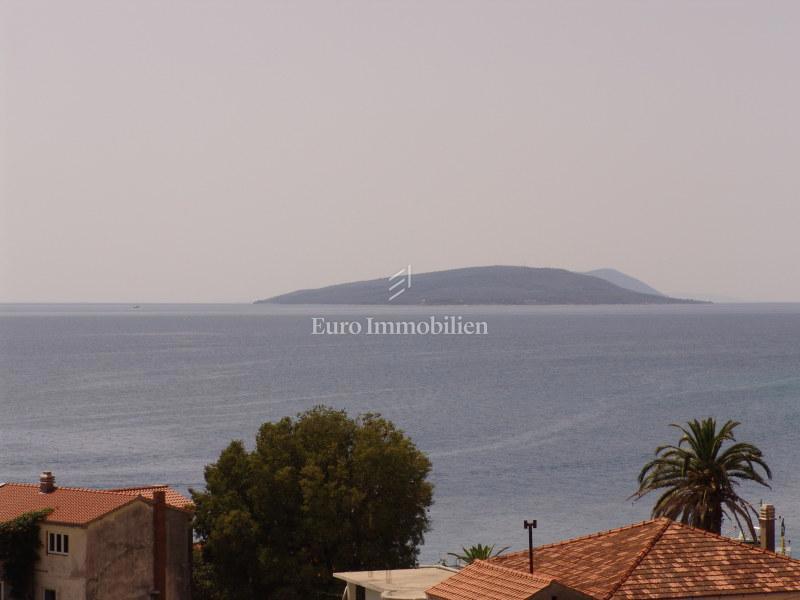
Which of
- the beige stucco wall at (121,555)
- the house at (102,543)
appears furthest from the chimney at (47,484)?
the beige stucco wall at (121,555)

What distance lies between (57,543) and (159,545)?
4.17 m

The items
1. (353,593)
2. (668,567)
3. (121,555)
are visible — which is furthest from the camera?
(121,555)

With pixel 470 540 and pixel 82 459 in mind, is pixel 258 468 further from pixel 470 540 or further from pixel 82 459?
pixel 82 459

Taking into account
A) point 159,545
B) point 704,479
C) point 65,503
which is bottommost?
point 159,545

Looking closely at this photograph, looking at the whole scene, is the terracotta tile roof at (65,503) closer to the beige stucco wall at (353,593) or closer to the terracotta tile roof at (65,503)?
the terracotta tile roof at (65,503)

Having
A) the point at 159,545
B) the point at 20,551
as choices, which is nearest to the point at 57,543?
the point at 20,551

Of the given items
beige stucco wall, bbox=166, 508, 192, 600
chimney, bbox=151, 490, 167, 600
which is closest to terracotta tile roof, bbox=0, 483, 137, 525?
chimney, bbox=151, 490, 167, 600

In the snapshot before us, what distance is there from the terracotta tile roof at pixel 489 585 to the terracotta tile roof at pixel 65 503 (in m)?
19.9

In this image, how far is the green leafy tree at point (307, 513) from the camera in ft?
171

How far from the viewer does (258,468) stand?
5400 centimetres

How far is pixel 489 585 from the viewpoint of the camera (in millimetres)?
31875

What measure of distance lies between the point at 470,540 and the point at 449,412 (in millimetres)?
84531

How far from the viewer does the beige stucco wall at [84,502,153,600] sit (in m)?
48.4

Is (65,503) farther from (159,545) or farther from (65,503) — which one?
(159,545)
